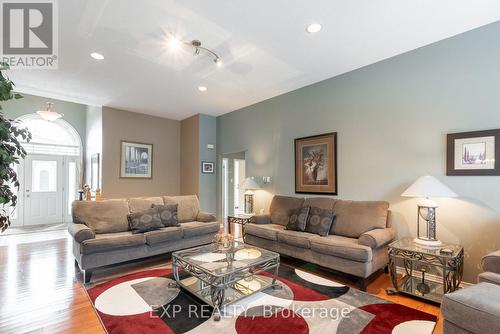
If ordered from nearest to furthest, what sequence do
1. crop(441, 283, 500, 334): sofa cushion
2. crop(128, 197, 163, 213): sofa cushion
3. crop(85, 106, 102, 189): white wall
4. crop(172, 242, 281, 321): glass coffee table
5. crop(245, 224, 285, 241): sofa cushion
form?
crop(441, 283, 500, 334): sofa cushion
crop(172, 242, 281, 321): glass coffee table
crop(245, 224, 285, 241): sofa cushion
crop(128, 197, 163, 213): sofa cushion
crop(85, 106, 102, 189): white wall

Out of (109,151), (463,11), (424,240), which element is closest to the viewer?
(463,11)

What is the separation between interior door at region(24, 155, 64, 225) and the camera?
670cm

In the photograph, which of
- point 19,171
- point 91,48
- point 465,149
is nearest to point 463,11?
point 465,149

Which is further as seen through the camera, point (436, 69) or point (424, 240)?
point (436, 69)

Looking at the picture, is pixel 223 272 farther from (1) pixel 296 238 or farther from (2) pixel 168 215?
(2) pixel 168 215

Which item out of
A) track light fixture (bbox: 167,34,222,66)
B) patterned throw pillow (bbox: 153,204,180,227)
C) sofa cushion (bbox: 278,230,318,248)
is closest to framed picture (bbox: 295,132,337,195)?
sofa cushion (bbox: 278,230,318,248)

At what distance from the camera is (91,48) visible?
3.19 meters

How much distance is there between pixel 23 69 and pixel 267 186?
4560mm

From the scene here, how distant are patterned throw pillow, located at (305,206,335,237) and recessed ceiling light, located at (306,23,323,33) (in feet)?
7.79

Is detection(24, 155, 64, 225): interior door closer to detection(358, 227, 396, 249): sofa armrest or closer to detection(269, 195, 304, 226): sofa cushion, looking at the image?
detection(269, 195, 304, 226): sofa cushion

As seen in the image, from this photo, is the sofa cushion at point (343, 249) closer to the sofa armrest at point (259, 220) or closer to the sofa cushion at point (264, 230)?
the sofa cushion at point (264, 230)

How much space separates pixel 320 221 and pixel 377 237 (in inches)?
31.4

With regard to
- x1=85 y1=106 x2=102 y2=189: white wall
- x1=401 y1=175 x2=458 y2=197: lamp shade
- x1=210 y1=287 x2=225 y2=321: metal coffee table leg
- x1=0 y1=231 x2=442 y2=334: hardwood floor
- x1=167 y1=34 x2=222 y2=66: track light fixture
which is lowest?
x1=0 y1=231 x2=442 y2=334: hardwood floor

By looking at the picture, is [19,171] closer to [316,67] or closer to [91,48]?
[91,48]
